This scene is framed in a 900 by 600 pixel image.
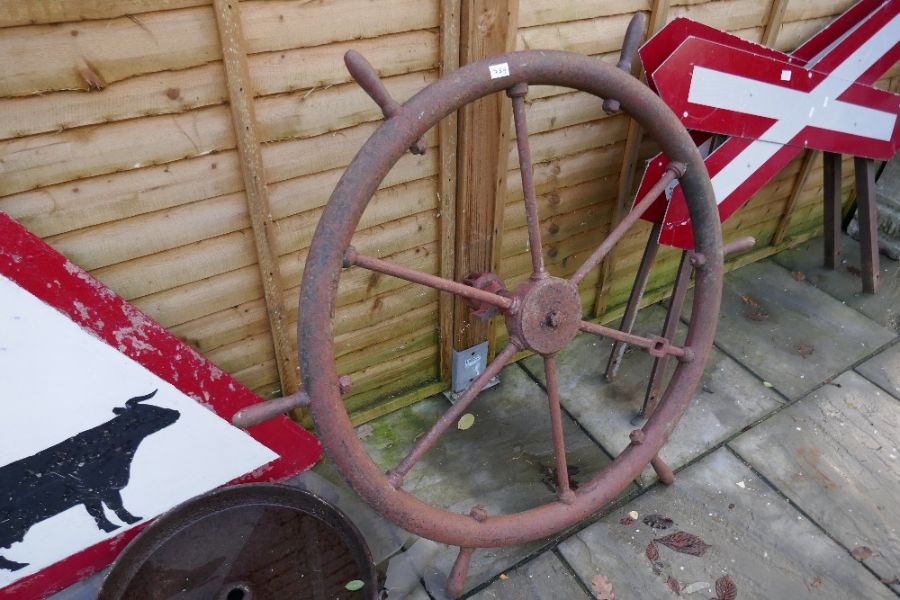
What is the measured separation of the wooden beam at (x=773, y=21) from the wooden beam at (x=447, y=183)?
1.49 metres

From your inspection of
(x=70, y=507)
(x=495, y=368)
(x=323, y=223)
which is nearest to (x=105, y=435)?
(x=70, y=507)

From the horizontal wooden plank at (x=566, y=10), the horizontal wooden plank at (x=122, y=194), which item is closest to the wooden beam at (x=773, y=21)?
the horizontal wooden plank at (x=566, y=10)

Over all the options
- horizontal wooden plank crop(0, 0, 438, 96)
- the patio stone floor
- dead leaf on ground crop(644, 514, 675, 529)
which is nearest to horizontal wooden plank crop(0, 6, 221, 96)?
horizontal wooden plank crop(0, 0, 438, 96)

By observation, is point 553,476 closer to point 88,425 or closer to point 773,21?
point 88,425

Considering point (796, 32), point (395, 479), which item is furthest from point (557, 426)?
point (796, 32)

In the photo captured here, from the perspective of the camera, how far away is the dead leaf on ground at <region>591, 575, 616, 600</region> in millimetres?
2004

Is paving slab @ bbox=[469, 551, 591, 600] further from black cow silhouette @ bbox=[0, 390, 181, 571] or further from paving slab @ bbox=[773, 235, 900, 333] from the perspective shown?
paving slab @ bbox=[773, 235, 900, 333]

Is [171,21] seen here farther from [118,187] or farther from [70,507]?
[70,507]

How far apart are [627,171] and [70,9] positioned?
198 cm

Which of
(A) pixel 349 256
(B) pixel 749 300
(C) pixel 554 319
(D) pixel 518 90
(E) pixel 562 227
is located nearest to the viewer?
(A) pixel 349 256

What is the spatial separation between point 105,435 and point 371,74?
1.26m

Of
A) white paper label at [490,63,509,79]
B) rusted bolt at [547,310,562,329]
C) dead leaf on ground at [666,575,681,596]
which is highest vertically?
white paper label at [490,63,509,79]

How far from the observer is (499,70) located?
4.61 feet

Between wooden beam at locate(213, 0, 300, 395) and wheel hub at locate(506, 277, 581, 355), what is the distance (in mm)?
774
